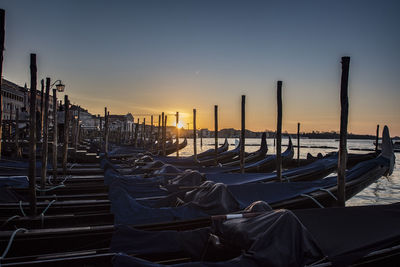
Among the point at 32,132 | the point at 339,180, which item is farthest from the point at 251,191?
the point at 32,132

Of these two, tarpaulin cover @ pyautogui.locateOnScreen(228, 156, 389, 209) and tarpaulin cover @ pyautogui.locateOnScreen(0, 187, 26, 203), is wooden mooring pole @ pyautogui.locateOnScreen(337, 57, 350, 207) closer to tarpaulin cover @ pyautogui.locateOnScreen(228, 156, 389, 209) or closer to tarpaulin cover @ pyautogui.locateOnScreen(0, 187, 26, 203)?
tarpaulin cover @ pyautogui.locateOnScreen(228, 156, 389, 209)

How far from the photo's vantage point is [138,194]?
19.8ft

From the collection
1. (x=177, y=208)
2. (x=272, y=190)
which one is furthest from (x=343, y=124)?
(x=177, y=208)

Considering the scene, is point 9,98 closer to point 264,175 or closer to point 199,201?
point 264,175

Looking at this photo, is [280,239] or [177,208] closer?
[280,239]

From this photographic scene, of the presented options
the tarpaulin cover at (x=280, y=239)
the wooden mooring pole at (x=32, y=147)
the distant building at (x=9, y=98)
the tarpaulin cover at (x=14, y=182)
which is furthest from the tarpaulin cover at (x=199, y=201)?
the distant building at (x=9, y=98)

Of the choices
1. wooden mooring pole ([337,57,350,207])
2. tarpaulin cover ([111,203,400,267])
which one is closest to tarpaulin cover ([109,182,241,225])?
tarpaulin cover ([111,203,400,267])

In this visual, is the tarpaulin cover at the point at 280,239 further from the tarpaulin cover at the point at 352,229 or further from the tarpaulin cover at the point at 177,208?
the tarpaulin cover at the point at 177,208

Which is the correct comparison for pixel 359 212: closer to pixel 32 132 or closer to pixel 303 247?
pixel 303 247

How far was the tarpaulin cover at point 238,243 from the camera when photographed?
2607 mm

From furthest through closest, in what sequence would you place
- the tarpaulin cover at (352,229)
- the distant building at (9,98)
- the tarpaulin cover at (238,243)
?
the distant building at (9,98)
the tarpaulin cover at (352,229)
the tarpaulin cover at (238,243)

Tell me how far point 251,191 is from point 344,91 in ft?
9.19

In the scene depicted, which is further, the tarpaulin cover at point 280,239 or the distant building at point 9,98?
the distant building at point 9,98

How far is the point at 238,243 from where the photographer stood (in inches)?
118
